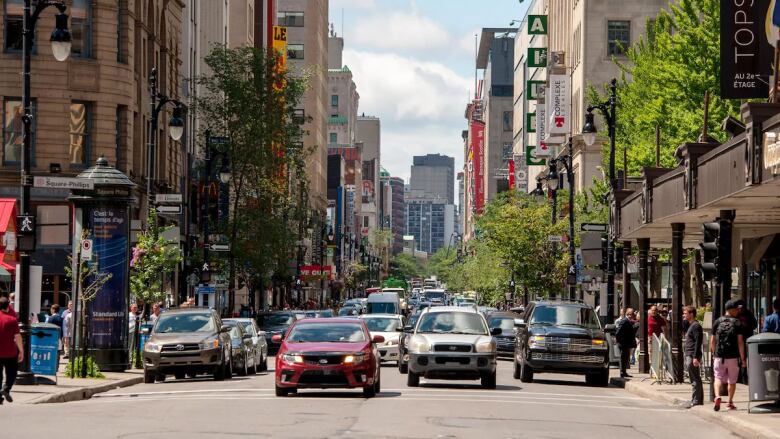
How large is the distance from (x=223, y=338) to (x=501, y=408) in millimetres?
11871

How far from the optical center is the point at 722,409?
1040 inches

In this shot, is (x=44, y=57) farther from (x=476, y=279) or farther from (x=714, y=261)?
(x=476, y=279)

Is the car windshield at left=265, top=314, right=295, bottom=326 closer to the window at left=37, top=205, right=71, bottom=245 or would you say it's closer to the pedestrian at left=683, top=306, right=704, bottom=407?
the window at left=37, top=205, right=71, bottom=245

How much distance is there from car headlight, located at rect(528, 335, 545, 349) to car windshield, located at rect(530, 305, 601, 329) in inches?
41.4

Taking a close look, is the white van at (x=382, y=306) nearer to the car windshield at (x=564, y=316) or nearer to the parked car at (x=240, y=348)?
the parked car at (x=240, y=348)

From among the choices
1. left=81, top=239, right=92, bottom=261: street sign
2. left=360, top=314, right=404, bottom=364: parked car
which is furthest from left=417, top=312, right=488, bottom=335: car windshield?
left=360, top=314, right=404, bottom=364: parked car

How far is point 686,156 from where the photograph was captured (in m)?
30.9

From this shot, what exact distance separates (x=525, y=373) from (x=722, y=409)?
9841 millimetres

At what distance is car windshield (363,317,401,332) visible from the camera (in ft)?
146

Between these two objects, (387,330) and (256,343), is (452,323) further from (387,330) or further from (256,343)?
(387,330)

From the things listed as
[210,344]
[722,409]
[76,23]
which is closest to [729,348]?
[722,409]

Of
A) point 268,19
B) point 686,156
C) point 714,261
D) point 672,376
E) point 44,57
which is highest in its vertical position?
point 268,19

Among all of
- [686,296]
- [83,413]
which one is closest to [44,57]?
[686,296]

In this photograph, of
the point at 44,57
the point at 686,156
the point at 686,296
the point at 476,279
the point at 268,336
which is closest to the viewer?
the point at 686,156
